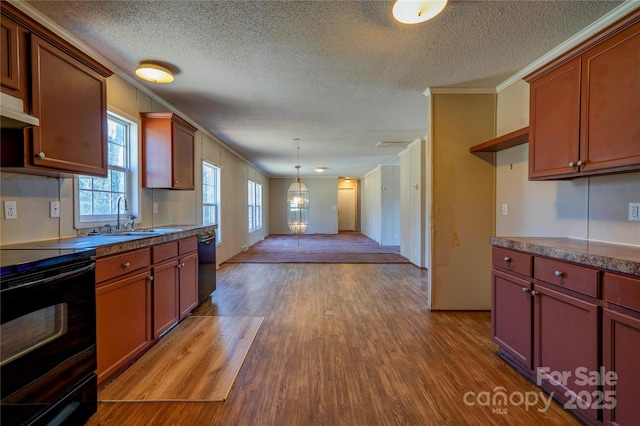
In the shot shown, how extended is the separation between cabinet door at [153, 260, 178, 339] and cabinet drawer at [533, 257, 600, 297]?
2810mm

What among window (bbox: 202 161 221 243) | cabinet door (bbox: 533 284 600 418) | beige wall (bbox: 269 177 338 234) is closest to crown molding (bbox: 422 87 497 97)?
cabinet door (bbox: 533 284 600 418)

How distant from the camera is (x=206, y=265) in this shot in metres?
3.54

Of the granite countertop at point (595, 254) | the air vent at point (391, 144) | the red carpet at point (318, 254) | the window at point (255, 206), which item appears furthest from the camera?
the window at point (255, 206)

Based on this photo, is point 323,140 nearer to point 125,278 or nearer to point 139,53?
point 139,53

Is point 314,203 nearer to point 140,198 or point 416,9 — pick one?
point 140,198

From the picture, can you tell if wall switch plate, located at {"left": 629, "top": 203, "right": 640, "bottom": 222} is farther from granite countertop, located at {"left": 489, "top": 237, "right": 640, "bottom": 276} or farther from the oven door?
the oven door

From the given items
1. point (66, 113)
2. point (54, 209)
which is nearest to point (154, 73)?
point (66, 113)

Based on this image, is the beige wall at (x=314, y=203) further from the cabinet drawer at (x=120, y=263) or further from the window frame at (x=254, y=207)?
the cabinet drawer at (x=120, y=263)

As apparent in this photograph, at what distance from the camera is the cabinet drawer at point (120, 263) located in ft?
5.86

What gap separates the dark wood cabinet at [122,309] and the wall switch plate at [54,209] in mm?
658

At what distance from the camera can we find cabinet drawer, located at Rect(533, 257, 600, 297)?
1475 millimetres

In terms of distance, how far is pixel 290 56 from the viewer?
8.00ft

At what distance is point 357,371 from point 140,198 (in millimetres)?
2732

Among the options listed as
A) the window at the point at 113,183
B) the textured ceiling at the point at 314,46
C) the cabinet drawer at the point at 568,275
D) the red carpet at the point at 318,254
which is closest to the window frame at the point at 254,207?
the red carpet at the point at 318,254
